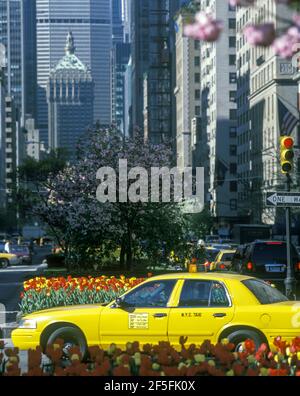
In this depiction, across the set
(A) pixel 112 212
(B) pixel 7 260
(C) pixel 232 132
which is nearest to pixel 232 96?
(C) pixel 232 132

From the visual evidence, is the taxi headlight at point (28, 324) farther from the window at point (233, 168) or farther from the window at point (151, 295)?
the window at point (233, 168)

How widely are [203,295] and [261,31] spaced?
8598 mm

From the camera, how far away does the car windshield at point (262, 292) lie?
12859mm

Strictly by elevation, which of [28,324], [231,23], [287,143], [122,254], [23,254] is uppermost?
[231,23]

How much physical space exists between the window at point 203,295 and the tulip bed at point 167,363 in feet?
10.8

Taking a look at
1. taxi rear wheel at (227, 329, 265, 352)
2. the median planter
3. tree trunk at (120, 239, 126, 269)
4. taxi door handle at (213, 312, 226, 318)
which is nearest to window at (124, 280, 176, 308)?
taxi door handle at (213, 312, 226, 318)

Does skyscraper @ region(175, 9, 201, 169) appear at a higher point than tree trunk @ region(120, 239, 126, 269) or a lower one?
higher

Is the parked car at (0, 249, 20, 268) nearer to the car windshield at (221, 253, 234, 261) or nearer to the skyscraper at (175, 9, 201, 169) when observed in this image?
the car windshield at (221, 253, 234, 261)

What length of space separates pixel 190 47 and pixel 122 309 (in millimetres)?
147169

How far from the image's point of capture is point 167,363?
830 cm

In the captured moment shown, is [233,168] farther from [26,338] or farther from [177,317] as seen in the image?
[177,317]

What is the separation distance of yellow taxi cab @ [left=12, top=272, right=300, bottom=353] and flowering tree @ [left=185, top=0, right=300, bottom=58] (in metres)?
8.08

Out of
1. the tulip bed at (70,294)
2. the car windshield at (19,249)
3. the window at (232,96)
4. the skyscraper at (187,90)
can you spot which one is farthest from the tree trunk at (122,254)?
the skyscraper at (187,90)

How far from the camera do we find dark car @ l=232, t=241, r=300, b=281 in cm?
2553
